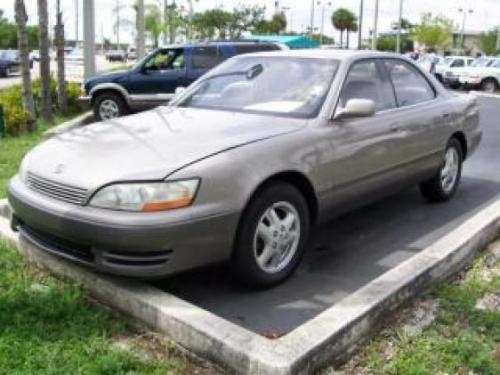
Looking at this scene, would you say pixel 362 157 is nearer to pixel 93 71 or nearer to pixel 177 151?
pixel 177 151

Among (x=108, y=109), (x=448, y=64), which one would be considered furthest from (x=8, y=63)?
(x=108, y=109)

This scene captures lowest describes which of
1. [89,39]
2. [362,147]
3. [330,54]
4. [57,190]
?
[57,190]

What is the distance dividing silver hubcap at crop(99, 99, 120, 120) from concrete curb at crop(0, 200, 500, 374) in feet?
29.9

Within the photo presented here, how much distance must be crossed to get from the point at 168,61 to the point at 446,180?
823 cm

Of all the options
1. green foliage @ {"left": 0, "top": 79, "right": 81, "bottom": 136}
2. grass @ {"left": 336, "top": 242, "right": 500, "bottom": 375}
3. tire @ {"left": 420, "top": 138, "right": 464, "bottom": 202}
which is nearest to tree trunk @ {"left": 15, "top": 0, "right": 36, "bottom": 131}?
green foliage @ {"left": 0, "top": 79, "right": 81, "bottom": 136}

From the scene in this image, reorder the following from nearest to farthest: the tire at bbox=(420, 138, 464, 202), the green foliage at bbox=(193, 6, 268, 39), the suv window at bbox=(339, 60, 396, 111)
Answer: the suv window at bbox=(339, 60, 396, 111), the tire at bbox=(420, 138, 464, 202), the green foliage at bbox=(193, 6, 268, 39)

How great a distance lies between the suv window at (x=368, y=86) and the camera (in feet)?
16.9

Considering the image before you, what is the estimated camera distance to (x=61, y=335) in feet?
11.9

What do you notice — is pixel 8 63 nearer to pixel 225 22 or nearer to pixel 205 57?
pixel 225 22

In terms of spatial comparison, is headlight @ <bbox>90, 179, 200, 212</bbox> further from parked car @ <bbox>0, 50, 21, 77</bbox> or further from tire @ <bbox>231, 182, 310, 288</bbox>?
parked car @ <bbox>0, 50, 21, 77</bbox>

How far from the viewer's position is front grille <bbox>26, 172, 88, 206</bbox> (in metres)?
3.87

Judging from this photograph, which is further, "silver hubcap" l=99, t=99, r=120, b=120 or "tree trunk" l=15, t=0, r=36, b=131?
"silver hubcap" l=99, t=99, r=120, b=120

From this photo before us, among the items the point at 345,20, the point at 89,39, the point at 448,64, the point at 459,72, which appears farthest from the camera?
the point at 345,20

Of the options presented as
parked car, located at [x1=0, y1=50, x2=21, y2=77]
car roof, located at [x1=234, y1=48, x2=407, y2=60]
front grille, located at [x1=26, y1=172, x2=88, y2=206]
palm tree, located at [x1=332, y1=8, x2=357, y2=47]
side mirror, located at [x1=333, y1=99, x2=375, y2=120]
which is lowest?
parked car, located at [x1=0, y1=50, x2=21, y2=77]
